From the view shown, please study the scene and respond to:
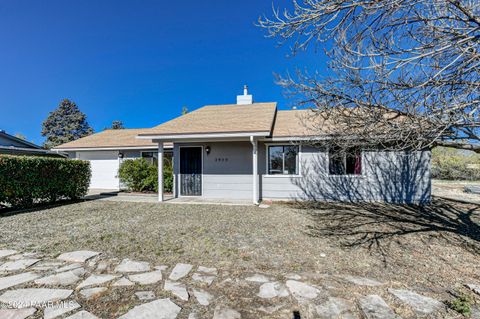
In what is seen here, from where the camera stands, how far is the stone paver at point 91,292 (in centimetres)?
256

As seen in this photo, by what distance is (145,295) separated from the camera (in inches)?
102

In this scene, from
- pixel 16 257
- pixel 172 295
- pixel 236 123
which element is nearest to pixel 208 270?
pixel 172 295

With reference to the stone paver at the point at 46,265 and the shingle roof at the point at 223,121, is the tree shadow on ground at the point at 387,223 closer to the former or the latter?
the shingle roof at the point at 223,121

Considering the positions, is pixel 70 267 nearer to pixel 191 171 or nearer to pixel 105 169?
pixel 191 171

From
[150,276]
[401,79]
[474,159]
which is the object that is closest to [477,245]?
[401,79]

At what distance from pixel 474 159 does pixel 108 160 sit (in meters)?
27.5

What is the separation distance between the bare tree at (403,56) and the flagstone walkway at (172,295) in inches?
87.2

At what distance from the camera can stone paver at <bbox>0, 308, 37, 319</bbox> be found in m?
2.14

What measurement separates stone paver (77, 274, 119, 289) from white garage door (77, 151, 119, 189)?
1227 centimetres

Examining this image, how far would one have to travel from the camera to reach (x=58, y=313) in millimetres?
2225

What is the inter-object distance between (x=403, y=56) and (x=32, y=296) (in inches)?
221

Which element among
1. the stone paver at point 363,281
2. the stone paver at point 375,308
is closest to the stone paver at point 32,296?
the stone paver at point 375,308

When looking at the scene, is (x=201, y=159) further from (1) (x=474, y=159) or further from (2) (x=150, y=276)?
(1) (x=474, y=159)

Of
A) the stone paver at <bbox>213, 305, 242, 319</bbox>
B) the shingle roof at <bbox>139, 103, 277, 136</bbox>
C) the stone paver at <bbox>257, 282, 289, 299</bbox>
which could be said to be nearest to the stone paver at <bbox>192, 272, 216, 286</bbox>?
the stone paver at <bbox>213, 305, 242, 319</bbox>
